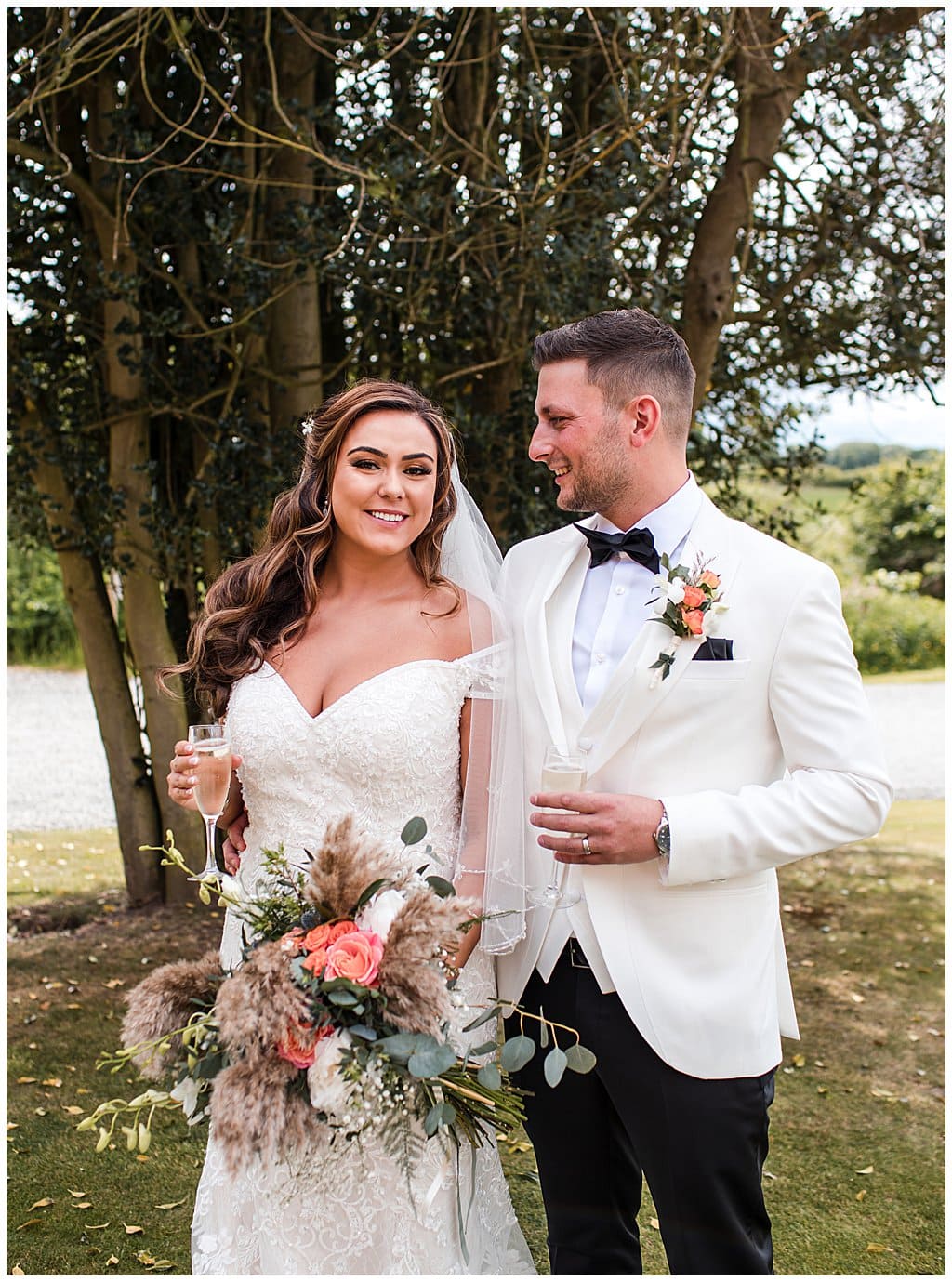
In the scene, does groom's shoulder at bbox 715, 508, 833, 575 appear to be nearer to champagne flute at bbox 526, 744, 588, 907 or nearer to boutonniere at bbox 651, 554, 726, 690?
boutonniere at bbox 651, 554, 726, 690

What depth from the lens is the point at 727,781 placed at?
232cm

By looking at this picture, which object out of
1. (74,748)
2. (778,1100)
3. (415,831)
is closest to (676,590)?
(415,831)

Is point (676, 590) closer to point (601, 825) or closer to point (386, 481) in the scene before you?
point (601, 825)

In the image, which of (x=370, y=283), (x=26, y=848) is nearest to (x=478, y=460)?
(x=370, y=283)

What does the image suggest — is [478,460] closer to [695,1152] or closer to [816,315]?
[816,315]

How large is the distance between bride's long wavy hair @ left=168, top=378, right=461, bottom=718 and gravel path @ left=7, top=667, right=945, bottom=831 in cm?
729

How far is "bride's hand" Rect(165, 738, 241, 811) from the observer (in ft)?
7.74

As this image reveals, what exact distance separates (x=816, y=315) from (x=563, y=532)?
436 centimetres

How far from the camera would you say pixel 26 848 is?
8484 millimetres

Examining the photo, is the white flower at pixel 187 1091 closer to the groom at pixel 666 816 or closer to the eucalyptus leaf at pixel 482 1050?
the eucalyptus leaf at pixel 482 1050

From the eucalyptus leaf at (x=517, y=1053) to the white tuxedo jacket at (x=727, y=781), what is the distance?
13.1 inches

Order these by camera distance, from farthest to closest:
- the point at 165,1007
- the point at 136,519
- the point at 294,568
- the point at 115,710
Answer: the point at 115,710 < the point at 136,519 < the point at 294,568 < the point at 165,1007

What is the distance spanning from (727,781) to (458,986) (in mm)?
728

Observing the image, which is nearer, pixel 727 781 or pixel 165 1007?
pixel 165 1007
